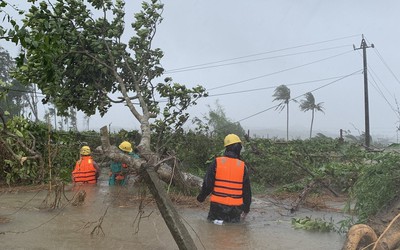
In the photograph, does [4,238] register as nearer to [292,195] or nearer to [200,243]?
[200,243]

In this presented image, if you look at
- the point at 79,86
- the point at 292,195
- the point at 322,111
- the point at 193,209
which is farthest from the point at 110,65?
the point at 322,111

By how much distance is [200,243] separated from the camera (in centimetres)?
555

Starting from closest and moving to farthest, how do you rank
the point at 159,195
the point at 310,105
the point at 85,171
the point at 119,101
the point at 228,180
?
the point at 159,195 → the point at 228,180 → the point at 119,101 → the point at 85,171 → the point at 310,105

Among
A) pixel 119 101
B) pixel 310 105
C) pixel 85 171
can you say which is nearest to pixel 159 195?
pixel 119 101

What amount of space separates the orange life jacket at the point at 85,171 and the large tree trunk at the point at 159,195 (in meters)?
5.77

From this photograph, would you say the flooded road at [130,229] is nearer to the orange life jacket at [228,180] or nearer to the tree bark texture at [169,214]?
the orange life jacket at [228,180]

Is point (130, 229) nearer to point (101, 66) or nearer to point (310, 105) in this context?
point (101, 66)

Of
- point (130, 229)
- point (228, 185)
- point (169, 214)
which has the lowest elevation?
point (130, 229)

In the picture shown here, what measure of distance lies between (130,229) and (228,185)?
1.67 meters

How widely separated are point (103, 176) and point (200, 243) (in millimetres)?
8702

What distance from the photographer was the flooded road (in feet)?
17.7

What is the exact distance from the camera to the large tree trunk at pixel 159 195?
429 cm

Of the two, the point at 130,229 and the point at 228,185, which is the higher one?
the point at 228,185

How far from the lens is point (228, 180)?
6.39 metres
